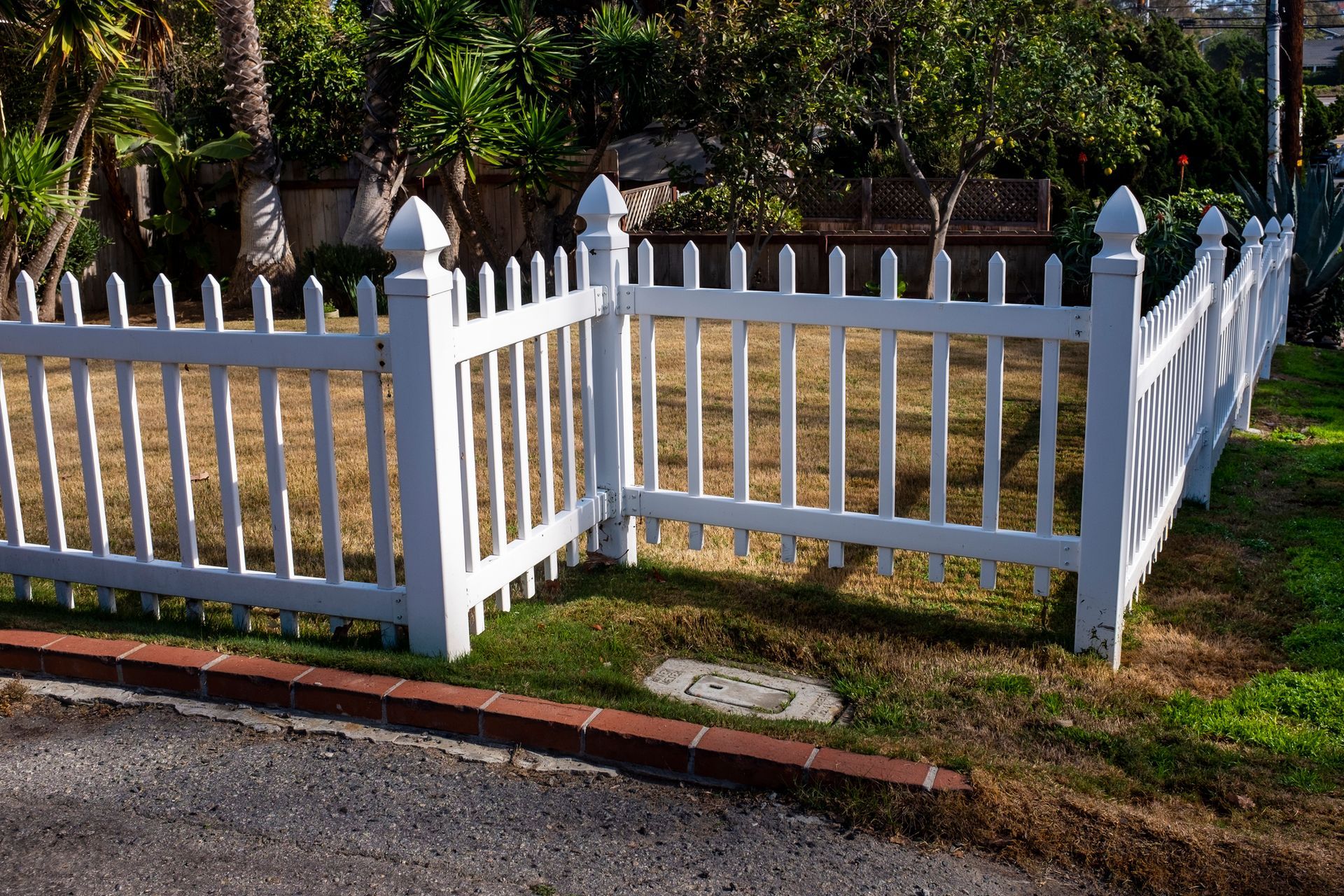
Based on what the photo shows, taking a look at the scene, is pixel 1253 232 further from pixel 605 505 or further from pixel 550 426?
pixel 550 426

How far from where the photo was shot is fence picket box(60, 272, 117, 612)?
14.2 ft

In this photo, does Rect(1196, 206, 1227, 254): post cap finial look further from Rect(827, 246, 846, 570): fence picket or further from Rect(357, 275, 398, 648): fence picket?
Rect(357, 275, 398, 648): fence picket

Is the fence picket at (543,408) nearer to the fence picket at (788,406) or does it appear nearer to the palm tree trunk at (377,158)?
the fence picket at (788,406)

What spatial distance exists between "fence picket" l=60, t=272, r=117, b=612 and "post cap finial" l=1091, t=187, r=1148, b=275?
3.29m

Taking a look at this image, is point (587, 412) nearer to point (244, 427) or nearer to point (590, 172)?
point (244, 427)

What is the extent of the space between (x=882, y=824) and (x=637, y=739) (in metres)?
0.73

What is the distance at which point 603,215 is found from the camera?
491 cm

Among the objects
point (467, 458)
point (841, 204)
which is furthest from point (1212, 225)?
point (841, 204)

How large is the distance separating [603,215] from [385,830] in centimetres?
253

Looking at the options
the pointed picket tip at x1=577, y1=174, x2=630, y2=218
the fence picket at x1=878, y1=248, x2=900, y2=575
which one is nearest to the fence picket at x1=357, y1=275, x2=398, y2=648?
the pointed picket tip at x1=577, y1=174, x2=630, y2=218

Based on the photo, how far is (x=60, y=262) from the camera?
12133 mm

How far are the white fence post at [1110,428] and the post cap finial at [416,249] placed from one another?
2.01m

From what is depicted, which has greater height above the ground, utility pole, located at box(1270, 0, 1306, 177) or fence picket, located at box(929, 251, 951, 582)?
utility pole, located at box(1270, 0, 1306, 177)

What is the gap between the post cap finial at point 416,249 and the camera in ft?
12.4
